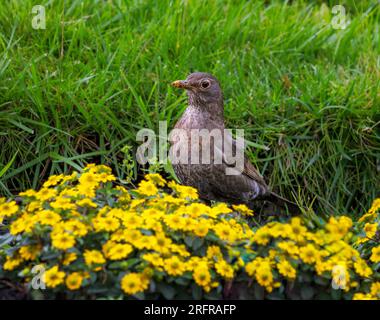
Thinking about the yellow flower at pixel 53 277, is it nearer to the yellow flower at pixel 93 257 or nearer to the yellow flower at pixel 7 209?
the yellow flower at pixel 93 257

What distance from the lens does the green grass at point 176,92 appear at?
463cm

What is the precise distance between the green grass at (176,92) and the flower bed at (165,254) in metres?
1.34

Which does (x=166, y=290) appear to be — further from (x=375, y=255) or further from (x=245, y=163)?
(x=245, y=163)

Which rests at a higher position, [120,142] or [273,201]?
[120,142]

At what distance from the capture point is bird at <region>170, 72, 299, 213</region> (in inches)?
167

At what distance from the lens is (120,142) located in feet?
→ 15.3

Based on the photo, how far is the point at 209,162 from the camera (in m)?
4.24

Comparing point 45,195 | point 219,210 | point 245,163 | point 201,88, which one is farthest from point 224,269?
point 201,88

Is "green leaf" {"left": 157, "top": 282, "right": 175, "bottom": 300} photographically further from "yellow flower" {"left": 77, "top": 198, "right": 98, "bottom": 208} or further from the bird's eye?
the bird's eye

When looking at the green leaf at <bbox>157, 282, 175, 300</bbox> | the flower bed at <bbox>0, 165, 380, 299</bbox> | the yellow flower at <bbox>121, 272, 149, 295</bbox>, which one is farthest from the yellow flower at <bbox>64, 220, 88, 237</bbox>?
the green leaf at <bbox>157, 282, 175, 300</bbox>

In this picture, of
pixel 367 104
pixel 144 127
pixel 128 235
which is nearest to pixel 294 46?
pixel 367 104

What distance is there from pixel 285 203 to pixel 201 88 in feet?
2.94

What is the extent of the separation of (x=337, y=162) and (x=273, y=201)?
24.0 inches

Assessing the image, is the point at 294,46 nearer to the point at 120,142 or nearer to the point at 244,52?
the point at 244,52
